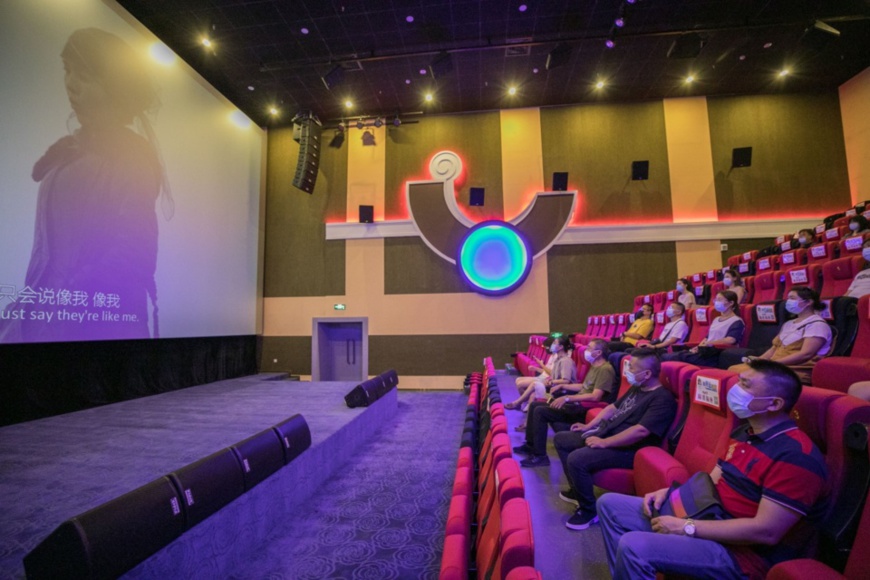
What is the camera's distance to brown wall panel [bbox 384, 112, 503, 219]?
824 centimetres

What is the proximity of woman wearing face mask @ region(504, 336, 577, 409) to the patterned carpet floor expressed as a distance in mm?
957

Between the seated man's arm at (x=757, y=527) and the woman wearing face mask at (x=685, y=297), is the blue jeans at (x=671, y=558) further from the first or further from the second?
the woman wearing face mask at (x=685, y=297)

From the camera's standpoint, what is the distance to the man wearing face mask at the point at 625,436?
2.05 metres

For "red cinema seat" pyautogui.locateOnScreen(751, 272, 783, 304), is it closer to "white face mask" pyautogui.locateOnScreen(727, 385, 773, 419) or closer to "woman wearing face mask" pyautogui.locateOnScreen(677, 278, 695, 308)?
"woman wearing face mask" pyautogui.locateOnScreen(677, 278, 695, 308)

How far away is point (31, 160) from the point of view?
4.37 m

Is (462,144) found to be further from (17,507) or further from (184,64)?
(17,507)

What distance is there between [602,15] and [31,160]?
726 cm

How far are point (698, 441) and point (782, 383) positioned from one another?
0.60m

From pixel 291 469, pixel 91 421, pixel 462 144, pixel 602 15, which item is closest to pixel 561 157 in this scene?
pixel 462 144

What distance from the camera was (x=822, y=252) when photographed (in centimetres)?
411

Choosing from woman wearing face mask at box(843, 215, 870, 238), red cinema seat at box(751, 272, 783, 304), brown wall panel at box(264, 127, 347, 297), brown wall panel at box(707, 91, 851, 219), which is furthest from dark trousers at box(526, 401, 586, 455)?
brown wall panel at box(707, 91, 851, 219)

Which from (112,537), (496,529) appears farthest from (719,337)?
(112,537)

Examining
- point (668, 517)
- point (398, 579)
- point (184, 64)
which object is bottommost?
point (398, 579)

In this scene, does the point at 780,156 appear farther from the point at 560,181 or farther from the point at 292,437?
the point at 292,437
